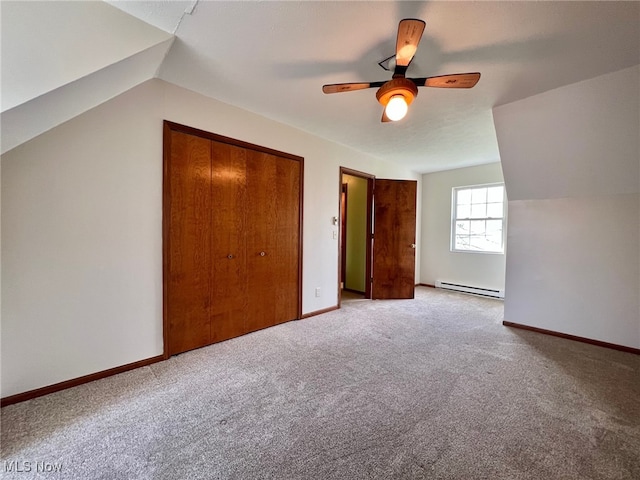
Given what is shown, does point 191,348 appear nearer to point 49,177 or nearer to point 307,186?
point 49,177

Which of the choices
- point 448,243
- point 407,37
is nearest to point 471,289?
point 448,243

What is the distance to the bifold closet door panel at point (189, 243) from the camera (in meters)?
2.40

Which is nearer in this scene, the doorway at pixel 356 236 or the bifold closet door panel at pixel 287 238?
the bifold closet door panel at pixel 287 238

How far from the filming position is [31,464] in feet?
4.30

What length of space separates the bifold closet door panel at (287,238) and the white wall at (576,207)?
229cm

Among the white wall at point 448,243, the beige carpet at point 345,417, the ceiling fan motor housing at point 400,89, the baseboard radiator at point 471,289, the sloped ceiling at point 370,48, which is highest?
the sloped ceiling at point 370,48

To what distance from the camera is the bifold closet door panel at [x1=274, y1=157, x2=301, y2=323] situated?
3.23m

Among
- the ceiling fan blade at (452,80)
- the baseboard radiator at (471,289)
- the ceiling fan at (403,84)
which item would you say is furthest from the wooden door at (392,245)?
the ceiling fan blade at (452,80)

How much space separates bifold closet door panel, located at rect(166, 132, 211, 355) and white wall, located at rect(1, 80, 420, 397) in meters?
0.11

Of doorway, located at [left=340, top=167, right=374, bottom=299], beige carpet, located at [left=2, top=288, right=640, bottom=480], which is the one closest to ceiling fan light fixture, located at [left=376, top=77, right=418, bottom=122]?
beige carpet, located at [left=2, top=288, right=640, bottom=480]

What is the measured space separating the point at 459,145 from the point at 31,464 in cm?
487

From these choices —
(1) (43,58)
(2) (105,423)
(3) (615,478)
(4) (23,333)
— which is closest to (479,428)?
(3) (615,478)

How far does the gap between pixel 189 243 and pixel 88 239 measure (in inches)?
28.1

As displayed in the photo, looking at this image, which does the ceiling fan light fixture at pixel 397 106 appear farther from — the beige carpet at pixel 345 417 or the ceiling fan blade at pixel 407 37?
the beige carpet at pixel 345 417
